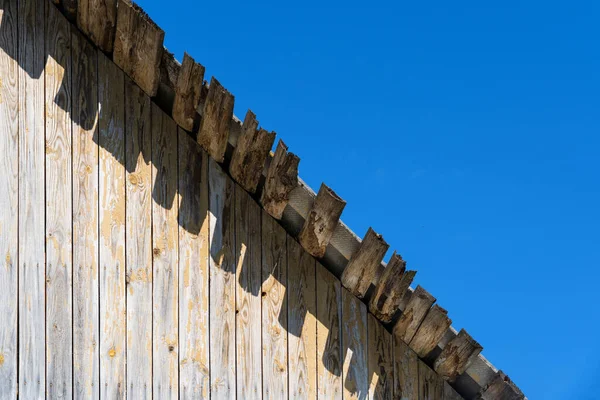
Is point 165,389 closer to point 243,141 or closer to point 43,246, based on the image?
point 43,246

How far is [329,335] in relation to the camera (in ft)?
21.3

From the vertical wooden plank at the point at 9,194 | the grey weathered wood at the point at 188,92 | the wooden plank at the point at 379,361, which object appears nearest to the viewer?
the vertical wooden plank at the point at 9,194

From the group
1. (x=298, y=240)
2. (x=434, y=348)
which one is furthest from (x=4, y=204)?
(x=434, y=348)

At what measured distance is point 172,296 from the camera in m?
6.30

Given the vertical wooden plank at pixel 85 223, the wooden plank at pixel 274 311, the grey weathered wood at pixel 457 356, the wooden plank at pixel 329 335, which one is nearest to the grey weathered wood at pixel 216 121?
the wooden plank at pixel 274 311

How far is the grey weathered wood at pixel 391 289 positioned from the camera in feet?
20.2

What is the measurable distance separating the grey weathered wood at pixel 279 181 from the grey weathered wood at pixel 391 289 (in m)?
0.76

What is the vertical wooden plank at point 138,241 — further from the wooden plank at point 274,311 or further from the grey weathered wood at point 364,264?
the grey weathered wood at point 364,264

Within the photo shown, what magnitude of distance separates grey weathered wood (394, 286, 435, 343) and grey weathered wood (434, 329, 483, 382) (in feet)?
0.78

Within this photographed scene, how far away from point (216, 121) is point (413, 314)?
5.57 feet

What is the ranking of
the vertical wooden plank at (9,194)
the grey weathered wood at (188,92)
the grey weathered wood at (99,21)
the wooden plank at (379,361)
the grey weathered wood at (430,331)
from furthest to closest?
1. the wooden plank at (379,361)
2. the grey weathered wood at (99,21)
3. the grey weathered wood at (430,331)
4. the grey weathered wood at (188,92)
5. the vertical wooden plank at (9,194)

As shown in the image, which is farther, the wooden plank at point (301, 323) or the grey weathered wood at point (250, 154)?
the wooden plank at point (301, 323)

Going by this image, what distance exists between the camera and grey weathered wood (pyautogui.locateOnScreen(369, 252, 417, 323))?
6148 millimetres

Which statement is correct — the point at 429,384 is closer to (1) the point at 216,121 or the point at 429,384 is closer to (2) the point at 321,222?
(2) the point at 321,222
